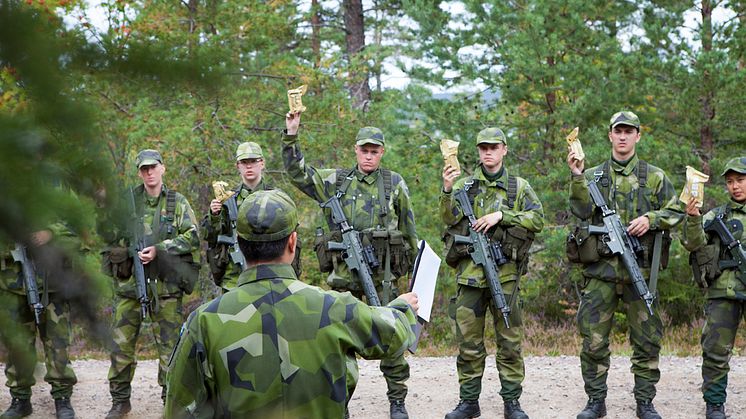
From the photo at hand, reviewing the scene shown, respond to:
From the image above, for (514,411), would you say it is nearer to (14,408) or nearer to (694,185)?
(694,185)

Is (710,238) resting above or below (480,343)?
above

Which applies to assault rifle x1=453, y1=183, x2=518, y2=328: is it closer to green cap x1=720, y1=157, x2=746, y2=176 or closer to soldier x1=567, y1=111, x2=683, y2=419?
soldier x1=567, y1=111, x2=683, y2=419

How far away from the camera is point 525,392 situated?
7.39 metres

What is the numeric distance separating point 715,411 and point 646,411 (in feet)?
1.82

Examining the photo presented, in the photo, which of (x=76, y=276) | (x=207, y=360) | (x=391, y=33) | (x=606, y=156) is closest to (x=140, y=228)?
(x=76, y=276)

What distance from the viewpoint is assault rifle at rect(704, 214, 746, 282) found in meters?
6.15

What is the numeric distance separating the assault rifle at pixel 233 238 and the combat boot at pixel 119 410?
1.52 m

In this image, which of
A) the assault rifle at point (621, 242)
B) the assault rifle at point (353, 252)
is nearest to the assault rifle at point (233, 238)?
the assault rifle at point (353, 252)

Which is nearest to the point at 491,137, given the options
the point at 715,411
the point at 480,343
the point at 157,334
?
the point at 480,343

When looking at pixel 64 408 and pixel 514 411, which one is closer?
pixel 514 411

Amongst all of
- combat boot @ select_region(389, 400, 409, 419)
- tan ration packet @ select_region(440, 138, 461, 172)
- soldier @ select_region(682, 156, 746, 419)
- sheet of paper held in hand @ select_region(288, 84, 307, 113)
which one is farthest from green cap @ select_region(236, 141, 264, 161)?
soldier @ select_region(682, 156, 746, 419)

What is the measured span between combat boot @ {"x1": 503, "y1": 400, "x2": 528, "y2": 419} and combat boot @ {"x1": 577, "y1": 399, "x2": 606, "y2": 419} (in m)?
0.45

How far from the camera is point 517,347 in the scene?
643 centimetres

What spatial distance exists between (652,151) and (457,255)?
15.7ft
